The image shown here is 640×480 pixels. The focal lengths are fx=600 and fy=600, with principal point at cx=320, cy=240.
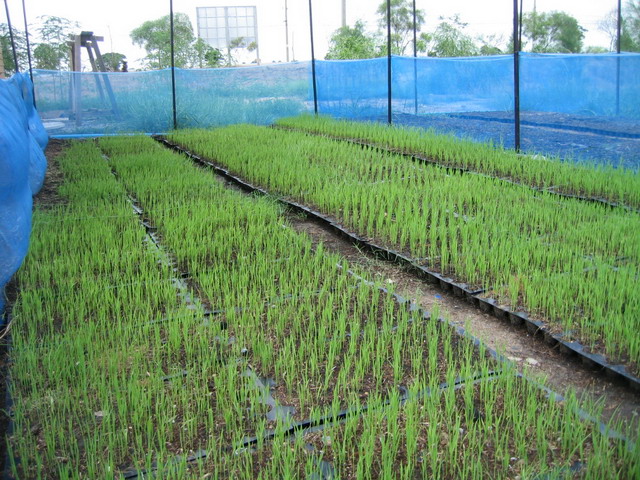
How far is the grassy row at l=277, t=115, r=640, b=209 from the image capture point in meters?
4.45

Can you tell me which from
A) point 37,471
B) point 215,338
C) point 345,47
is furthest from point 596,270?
point 345,47

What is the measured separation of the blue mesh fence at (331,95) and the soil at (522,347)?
511 centimetres

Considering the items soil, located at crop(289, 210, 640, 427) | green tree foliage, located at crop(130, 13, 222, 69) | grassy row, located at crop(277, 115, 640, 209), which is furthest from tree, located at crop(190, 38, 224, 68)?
soil, located at crop(289, 210, 640, 427)

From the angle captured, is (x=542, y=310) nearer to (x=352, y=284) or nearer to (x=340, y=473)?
(x=352, y=284)

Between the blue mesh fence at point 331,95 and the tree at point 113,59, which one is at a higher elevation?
the tree at point 113,59

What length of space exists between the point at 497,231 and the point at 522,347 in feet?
4.16

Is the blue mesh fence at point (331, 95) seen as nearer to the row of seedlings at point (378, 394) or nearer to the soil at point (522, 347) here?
the soil at point (522, 347)

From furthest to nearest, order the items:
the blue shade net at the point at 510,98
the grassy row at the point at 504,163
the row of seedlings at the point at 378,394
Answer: the blue shade net at the point at 510,98
the grassy row at the point at 504,163
the row of seedlings at the point at 378,394

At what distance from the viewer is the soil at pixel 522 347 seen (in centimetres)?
204

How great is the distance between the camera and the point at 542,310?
8.62 feet

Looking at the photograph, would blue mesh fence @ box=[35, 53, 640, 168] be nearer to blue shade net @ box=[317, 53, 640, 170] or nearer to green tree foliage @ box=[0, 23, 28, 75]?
blue shade net @ box=[317, 53, 640, 170]

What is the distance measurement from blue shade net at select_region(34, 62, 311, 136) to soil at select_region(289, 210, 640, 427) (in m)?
7.23

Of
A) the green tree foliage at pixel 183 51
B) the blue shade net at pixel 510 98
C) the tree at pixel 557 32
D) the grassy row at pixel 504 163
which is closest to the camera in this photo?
the grassy row at pixel 504 163

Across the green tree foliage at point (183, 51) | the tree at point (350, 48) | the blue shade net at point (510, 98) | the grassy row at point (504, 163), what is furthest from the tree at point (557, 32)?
the grassy row at point (504, 163)
